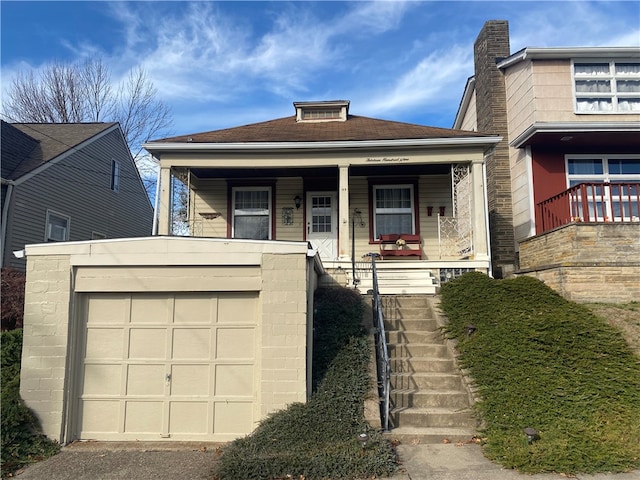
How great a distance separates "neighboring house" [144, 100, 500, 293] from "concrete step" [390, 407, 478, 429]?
3969 millimetres

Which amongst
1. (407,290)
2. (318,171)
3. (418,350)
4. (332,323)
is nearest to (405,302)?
(407,290)

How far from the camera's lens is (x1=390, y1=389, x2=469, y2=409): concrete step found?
18.5 ft

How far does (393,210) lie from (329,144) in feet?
9.50

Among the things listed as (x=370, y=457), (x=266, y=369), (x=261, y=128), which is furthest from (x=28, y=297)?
(x=261, y=128)

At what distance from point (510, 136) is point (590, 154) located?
2.02m

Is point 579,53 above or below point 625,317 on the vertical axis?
above

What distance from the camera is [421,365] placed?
6.31 metres

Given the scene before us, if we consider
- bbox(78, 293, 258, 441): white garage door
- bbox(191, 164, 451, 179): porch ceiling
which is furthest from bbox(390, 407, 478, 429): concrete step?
bbox(191, 164, 451, 179): porch ceiling

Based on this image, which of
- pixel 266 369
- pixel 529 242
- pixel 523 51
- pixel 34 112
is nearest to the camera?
pixel 266 369

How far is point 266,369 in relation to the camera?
211 inches

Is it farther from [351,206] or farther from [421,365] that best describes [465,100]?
[421,365]

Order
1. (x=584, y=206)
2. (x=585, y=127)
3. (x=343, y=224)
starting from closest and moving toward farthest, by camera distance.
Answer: (x=584, y=206) < (x=343, y=224) < (x=585, y=127)

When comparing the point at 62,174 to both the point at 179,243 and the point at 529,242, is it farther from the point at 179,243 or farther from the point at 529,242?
the point at 529,242

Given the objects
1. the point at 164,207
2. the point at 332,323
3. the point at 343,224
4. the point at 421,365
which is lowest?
the point at 421,365
